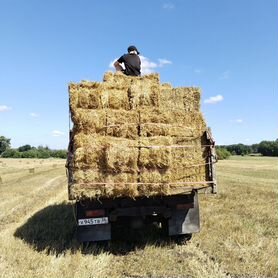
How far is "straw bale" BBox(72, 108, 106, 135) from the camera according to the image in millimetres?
6070

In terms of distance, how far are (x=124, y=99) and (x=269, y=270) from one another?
3495mm

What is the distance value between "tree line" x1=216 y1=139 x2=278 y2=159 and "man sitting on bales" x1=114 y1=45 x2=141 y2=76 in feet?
241

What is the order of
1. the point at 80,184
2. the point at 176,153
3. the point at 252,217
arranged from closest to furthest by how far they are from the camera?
the point at 80,184 → the point at 176,153 → the point at 252,217

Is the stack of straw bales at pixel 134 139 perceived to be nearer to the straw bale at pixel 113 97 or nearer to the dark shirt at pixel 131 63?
the straw bale at pixel 113 97

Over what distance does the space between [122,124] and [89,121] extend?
55 cm

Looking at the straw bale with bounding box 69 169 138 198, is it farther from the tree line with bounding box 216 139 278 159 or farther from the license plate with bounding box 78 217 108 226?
the tree line with bounding box 216 139 278 159

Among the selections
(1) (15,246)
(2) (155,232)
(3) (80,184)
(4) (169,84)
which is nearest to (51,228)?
(1) (15,246)

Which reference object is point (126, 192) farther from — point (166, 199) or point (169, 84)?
point (169, 84)

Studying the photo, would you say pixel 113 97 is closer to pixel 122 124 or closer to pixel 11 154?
pixel 122 124

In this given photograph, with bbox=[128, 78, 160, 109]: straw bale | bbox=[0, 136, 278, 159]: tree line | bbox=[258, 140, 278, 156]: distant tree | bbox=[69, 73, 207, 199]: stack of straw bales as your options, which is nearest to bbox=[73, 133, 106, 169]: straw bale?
bbox=[69, 73, 207, 199]: stack of straw bales

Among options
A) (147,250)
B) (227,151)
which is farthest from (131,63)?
(227,151)

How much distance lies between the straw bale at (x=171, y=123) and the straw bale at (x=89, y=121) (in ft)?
2.18

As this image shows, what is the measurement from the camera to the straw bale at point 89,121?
19.9 ft

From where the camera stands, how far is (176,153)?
6.21m
